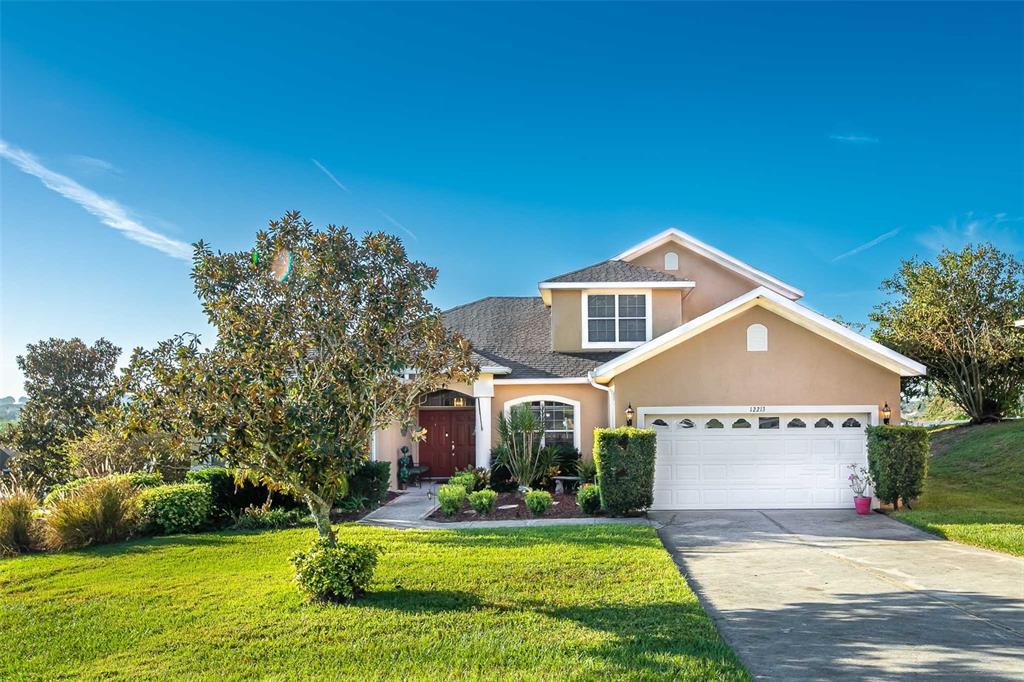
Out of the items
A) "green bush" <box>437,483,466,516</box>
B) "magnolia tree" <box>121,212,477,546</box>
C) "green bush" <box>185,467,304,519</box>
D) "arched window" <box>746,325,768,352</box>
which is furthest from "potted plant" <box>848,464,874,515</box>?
"green bush" <box>185,467,304,519</box>

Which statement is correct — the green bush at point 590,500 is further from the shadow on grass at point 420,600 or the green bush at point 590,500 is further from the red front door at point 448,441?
the red front door at point 448,441

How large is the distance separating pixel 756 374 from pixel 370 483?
888 centimetres

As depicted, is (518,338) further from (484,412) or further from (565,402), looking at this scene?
(484,412)

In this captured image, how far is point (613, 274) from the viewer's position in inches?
709

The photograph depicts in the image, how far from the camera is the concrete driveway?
5305 millimetres

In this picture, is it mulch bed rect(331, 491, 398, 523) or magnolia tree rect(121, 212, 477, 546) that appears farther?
mulch bed rect(331, 491, 398, 523)

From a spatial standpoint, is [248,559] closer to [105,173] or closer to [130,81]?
[105,173]

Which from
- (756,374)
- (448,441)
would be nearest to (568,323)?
(448,441)

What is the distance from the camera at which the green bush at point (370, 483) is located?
44.2ft

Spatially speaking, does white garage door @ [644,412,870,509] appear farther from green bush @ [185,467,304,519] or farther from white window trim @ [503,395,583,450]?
green bush @ [185,467,304,519]

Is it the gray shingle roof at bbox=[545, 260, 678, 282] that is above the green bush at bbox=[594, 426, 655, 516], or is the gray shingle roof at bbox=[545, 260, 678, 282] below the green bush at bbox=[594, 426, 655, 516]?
above

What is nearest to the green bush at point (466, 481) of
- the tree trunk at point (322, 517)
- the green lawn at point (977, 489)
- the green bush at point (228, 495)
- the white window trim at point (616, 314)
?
the green bush at point (228, 495)

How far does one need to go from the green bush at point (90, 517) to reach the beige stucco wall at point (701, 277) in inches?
600

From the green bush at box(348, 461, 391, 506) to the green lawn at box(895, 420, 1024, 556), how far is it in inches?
422
